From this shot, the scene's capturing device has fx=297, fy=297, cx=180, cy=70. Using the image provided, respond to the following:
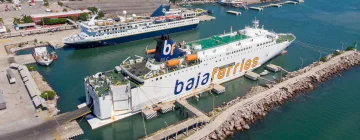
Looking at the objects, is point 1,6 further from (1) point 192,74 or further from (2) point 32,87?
(1) point 192,74

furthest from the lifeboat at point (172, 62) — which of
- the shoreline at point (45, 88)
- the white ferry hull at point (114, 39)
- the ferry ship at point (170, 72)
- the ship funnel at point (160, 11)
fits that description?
the ship funnel at point (160, 11)

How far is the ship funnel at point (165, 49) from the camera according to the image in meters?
34.2

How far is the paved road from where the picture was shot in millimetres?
27000

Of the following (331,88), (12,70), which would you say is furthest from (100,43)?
(331,88)

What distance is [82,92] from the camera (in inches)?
1474

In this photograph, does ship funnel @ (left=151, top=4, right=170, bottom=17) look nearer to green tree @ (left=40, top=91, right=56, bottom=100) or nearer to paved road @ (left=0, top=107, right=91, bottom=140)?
green tree @ (left=40, top=91, right=56, bottom=100)

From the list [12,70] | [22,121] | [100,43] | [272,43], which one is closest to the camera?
[22,121]

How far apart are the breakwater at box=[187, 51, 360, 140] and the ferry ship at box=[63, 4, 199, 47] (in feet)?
93.9

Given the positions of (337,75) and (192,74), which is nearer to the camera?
(192,74)

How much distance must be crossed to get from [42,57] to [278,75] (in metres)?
36.4

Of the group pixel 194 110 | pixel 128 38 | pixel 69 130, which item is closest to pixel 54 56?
pixel 128 38

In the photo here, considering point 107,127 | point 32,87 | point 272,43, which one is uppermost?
point 272,43

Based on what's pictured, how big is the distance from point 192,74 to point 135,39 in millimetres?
26574

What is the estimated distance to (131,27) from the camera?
57719mm
